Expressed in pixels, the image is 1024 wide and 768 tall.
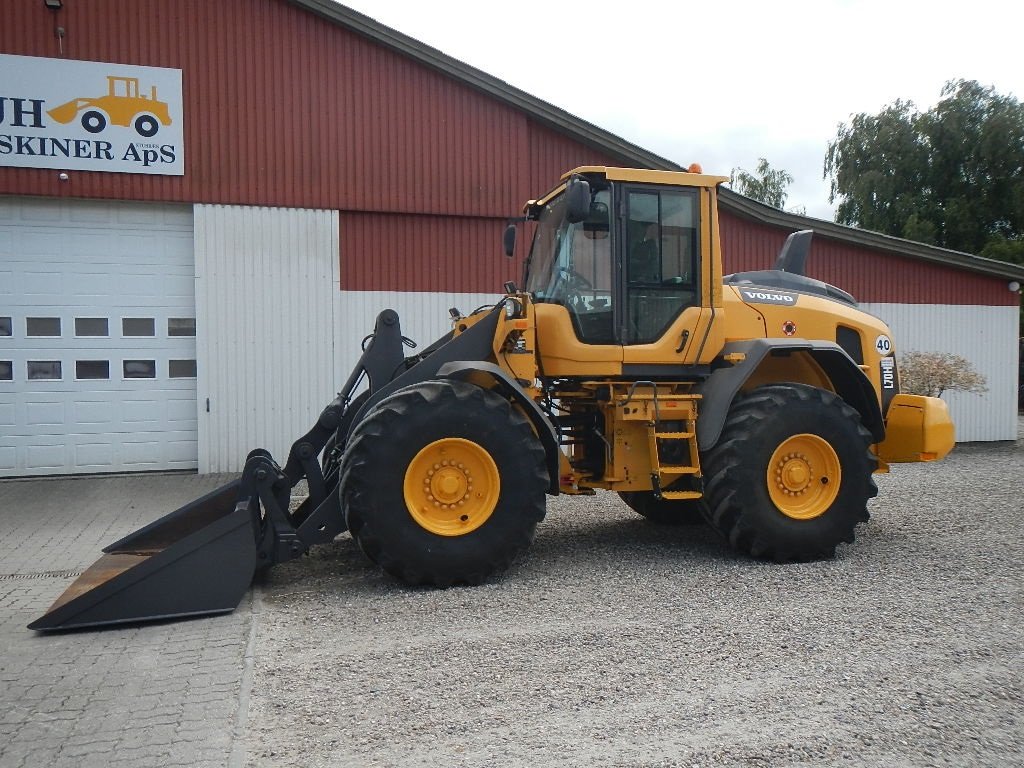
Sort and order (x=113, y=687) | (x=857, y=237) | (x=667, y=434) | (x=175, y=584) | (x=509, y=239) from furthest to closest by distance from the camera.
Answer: (x=857, y=237)
(x=509, y=239)
(x=667, y=434)
(x=175, y=584)
(x=113, y=687)

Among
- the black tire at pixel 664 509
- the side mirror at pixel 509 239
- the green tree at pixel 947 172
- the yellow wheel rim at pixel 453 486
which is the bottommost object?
the black tire at pixel 664 509

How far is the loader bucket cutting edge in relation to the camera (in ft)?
16.6

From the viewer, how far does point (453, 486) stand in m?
5.87

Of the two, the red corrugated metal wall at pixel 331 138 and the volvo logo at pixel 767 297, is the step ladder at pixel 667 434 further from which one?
the red corrugated metal wall at pixel 331 138

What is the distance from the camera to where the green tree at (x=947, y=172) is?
31297 millimetres

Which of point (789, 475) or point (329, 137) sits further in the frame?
point (329, 137)

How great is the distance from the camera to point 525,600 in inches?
221

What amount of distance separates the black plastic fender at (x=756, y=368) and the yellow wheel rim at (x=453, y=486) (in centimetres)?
177

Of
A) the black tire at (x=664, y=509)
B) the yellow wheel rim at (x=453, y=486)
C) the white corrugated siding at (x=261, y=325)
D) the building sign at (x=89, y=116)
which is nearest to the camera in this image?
the yellow wheel rim at (x=453, y=486)

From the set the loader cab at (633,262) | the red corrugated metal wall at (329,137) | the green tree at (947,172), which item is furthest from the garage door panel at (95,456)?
the green tree at (947,172)

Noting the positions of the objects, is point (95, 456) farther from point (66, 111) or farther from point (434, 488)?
point (434, 488)

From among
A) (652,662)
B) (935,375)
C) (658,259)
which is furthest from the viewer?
(935,375)

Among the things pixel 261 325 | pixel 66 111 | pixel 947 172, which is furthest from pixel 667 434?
pixel 947 172

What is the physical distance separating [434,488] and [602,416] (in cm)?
174
